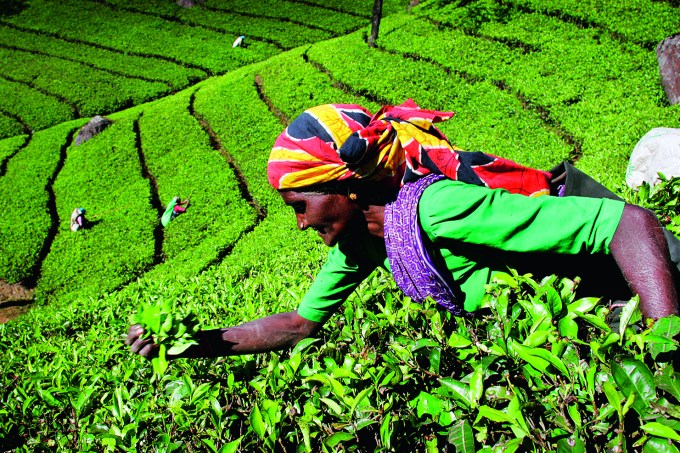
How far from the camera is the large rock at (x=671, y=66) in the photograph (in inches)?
264

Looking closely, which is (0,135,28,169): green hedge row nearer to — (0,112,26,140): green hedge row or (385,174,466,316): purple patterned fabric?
(0,112,26,140): green hedge row

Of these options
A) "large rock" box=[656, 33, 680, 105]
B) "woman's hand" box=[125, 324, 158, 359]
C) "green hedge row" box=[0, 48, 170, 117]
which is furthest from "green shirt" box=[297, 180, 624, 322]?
"green hedge row" box=[0, 48, 170, 117]

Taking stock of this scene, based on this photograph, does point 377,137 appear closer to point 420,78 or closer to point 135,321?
point 135,321

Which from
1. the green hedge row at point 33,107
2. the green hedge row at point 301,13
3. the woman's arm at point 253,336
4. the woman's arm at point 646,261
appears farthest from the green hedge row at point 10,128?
the woman's arm at point 646,261

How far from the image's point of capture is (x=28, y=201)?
30.7ft

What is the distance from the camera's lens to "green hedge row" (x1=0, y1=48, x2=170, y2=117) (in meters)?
12.5

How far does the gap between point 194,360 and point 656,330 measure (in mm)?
1383

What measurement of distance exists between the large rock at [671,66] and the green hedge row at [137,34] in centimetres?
846

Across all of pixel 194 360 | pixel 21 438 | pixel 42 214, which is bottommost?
pixel 42 214

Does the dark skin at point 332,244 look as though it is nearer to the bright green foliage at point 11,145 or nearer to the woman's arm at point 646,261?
the woman's arm at point 646,261

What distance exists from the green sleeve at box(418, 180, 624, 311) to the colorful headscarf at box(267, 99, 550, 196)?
181 millimetres

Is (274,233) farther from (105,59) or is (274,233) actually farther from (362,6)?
(105,59)

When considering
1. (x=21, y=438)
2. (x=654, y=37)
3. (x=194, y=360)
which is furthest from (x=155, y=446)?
(x=654, y=37)

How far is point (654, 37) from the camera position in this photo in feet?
26.7
